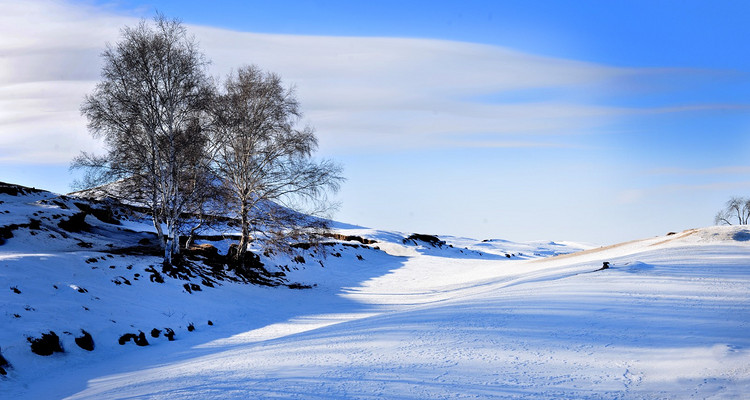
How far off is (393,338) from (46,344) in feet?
21.7

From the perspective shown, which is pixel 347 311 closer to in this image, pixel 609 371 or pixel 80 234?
pixel 609 371

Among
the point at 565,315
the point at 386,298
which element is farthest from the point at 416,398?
the point at 386,298

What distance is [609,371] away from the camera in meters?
5.90

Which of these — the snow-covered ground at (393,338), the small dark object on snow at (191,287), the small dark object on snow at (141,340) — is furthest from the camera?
the small dark object on snow at (191,287)

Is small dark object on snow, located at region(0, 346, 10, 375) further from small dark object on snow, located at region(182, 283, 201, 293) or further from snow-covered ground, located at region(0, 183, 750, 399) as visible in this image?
small dark object on snow, located at region(182, 283, 201, 293)

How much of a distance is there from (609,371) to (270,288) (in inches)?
620

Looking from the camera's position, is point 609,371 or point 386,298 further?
point 386,298

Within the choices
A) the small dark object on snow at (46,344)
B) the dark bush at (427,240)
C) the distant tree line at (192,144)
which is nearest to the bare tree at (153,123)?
the distant tree line at (192,144)

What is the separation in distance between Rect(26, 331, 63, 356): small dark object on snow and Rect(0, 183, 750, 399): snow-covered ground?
0.17 metres

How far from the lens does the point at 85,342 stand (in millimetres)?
9953

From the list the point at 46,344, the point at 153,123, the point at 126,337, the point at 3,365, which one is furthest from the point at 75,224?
the point at 3,365

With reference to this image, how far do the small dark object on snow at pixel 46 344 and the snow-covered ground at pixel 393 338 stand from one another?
17 centimetres

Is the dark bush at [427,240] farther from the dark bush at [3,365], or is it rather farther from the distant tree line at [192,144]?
the dark bush at [3,365]

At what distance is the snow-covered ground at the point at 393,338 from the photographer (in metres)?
5.74
